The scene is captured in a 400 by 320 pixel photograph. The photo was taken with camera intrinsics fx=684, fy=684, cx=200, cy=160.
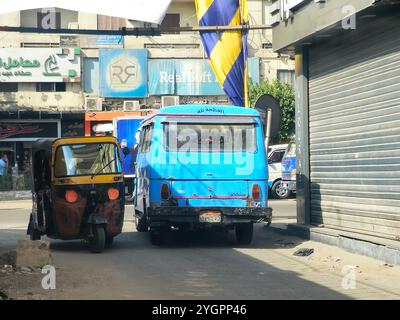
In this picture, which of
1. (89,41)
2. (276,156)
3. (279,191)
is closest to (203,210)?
(276,156)

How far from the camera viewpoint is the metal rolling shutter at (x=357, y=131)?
1114 cm

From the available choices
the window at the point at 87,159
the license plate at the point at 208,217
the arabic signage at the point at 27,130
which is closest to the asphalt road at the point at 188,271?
the license plate at the point at 208,217

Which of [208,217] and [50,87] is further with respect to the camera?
[50,87]

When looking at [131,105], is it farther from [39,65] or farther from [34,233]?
[34,233]

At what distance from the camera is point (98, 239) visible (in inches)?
477

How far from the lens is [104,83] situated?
124 ft

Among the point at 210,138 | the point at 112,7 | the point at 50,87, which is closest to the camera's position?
the point at 112,7

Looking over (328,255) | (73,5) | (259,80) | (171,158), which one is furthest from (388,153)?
(259,80)

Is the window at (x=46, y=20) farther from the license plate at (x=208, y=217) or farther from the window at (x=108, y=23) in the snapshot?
the license plate at (x=208, y=217)

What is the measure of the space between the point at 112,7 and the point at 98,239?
13.4 feet

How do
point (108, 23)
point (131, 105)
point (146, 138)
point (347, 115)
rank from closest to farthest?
point (347, 115) < point (146, 138) < point (131, 105) < point (108, 23)

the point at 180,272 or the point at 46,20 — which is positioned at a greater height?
the point at 46,20

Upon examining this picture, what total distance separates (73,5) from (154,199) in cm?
392
